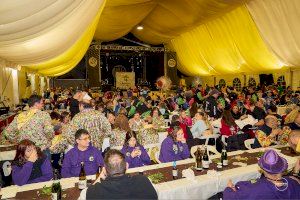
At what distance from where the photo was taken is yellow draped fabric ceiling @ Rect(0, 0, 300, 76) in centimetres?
875

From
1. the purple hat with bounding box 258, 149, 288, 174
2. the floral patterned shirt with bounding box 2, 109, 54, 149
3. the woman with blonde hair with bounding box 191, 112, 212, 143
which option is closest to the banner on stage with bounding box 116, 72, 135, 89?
the woman with blonde hair with bounding box 191, 112, 212, 143

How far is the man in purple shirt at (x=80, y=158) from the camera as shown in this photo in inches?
142

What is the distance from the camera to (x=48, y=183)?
10.2 ft

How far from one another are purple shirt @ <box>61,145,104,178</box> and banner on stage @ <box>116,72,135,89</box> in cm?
1860

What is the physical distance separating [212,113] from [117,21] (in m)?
9.13

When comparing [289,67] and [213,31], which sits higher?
[213,31]

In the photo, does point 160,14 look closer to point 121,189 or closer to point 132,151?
point 132,151

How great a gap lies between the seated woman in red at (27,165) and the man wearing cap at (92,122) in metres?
1.24

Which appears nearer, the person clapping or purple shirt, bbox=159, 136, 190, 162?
the person clapping

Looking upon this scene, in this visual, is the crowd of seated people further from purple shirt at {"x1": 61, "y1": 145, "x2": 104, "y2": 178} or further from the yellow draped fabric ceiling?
the yellow draped fabric ceiling

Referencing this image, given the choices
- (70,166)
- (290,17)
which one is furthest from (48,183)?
(290,17)

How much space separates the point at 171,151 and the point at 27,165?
1.96 meters

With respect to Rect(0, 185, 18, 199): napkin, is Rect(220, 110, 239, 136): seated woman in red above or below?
above

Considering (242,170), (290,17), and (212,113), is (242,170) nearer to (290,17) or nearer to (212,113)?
(212,113)
